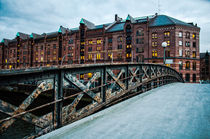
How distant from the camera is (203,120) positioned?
360cm

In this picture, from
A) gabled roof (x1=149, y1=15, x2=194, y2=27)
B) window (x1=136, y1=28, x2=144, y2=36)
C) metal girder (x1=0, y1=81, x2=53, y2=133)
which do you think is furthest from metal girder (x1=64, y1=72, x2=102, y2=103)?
gabled roof (x1=149, y1=15, x2=194, y2=27)

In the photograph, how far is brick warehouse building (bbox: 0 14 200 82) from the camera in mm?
33438

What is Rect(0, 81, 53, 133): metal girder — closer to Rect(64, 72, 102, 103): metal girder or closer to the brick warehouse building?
Rect(64, 72, 102, 103): metal girder

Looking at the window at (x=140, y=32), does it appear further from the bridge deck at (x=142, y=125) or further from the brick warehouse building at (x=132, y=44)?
the bridge deck at (x=142, y=125)

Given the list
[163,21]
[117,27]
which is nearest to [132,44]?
[117,27]

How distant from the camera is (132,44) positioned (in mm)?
37219

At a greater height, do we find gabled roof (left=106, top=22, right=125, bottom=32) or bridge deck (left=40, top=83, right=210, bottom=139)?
gabled roof (left=106, top=22, right=125, bottom=32)

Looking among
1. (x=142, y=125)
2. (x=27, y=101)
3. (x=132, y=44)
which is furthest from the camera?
(x=132, y=44)

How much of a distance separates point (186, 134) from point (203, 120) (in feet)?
4.03

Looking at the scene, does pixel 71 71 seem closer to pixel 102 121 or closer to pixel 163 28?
pixel 102 121

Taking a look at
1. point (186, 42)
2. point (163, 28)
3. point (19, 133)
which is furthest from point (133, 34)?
point (19, 133)

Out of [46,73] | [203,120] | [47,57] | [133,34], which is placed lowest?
[203,120]

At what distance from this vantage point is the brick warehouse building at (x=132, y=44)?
33438 mm

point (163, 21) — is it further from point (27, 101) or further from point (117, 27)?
point (27, 101)
